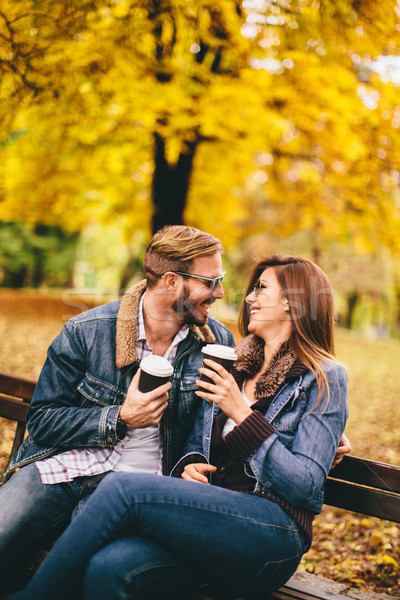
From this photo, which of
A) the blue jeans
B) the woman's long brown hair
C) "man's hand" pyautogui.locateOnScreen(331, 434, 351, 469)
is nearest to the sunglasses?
the woman's long brown hair

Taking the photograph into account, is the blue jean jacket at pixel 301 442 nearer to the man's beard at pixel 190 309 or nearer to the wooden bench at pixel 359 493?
the wooden bench at pixel 359 493

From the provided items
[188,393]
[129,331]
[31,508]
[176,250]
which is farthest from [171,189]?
[31,508]

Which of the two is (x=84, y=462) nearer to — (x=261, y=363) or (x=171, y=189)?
(x=261, y=363)

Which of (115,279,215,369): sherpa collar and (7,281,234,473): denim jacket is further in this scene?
(115,279,215,369): sherpa collar

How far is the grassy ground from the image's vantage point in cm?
372

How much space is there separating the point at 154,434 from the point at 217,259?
3.61ft

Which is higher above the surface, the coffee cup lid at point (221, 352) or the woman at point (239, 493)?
the coffee cup lid at point (221, 352)

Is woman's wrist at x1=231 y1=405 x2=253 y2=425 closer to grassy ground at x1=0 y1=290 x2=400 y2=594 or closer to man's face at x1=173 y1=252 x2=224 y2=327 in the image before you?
grassy ground at x1=0 y1=290 x2=400 y2=594

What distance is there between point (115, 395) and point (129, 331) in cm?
37

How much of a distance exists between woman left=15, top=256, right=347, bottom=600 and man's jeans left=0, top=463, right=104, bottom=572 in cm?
51

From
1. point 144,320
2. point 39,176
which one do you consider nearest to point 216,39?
point 144,320

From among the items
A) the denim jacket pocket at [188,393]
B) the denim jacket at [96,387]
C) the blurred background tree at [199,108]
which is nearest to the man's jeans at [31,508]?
the denim jacket at [96,387]

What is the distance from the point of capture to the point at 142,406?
2.42 meters

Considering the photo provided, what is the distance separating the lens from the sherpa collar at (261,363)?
2.49m
